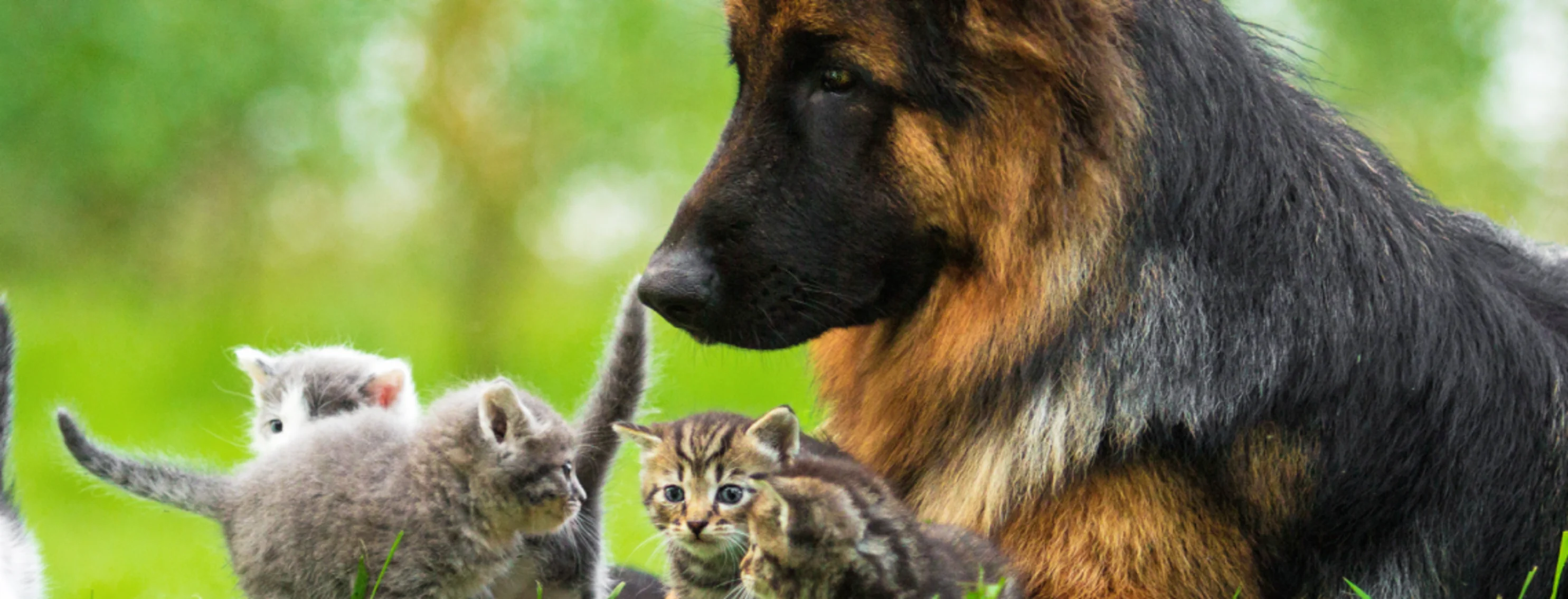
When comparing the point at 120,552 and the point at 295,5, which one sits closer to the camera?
the point at 120,552

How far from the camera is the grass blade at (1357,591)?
11.4 ft

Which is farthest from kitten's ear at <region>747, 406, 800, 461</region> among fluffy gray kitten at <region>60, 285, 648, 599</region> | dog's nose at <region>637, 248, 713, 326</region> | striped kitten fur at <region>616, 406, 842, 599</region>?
fluffy gray kitten at <region>60, 285, 648, 599</region>

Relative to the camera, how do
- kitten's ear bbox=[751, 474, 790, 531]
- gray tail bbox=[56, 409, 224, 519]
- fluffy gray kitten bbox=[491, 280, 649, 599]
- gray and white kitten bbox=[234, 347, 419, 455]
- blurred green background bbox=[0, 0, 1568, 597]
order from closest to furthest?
kitten's ear bbox=[751, 474, 790, 531]
gray tail bbox=[56, 409, 224, 519]
fluffy gray kitten bbox=[491, 280, 649, 599]
gray and white kitten bbox=[234, 347, 419, 455]
blurred green background bbox=[0, 0, 1568, 597]

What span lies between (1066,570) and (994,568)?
193 mm

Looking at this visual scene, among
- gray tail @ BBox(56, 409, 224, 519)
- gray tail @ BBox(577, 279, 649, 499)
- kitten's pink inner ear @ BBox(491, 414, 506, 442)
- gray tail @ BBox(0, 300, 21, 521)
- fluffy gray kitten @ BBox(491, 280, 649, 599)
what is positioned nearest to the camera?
kitten's pink inner ear @ BBox(491, 414, 506, 442)

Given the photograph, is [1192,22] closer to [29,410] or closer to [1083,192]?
[1083,192]

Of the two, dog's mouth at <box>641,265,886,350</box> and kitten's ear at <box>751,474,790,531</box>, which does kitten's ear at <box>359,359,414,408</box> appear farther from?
kitten's ear at <box>751,474,790,531</box>

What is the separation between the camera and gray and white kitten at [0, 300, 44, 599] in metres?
3.91

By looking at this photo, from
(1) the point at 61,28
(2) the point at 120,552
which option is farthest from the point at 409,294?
(2) the point at 120,552

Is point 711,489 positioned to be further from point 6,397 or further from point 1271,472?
point 6,397

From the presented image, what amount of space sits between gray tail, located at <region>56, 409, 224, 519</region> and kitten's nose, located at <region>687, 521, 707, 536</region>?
128 centimetres

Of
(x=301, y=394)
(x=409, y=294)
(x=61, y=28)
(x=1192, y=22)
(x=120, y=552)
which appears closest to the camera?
(x=1192, y=22)

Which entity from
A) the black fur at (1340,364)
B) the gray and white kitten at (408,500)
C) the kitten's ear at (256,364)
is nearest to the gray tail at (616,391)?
the gray and white kitten at (408,500)

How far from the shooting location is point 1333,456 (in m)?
3.53
